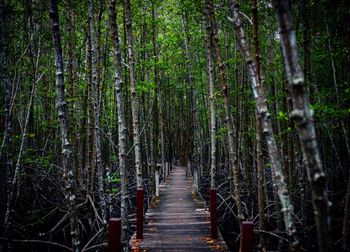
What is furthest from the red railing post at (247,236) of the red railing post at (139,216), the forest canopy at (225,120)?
the red railing post at (139,216)

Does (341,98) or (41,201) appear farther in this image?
(41,201)

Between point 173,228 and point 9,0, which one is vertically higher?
point 9,0

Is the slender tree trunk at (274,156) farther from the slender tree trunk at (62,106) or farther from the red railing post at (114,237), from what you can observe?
the slender tree trunk at (62,106)

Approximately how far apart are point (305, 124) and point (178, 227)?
17.8 ft

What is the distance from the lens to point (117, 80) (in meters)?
4.54

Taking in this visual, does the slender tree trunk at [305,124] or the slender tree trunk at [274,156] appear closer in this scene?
the slender tree trunk at [305,124]

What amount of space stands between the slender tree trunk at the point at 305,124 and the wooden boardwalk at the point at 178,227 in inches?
151

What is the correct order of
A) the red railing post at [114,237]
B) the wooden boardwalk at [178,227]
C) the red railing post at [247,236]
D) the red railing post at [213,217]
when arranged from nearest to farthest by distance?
the red railing post at [247,236]
the red railing post at [114,237]
the wooden boardwalk at [178,227]
the red railing post at [213,217]

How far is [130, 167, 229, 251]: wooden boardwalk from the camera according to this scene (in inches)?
202

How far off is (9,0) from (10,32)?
723 millimetres

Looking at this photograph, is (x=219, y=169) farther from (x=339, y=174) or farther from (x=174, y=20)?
(x=174, y=20)

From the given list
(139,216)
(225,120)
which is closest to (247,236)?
(225,120)

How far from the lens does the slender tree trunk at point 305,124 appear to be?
1.39 metres

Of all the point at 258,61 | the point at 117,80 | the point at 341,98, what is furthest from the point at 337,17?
the point at 117,80
